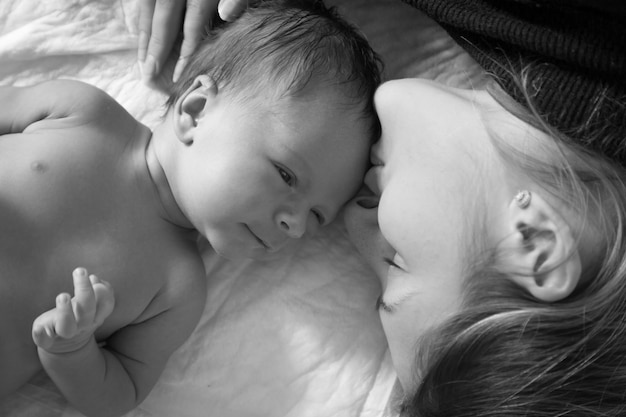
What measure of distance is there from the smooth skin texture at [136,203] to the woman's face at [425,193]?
8 cm

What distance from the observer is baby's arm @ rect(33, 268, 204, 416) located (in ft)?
2.99

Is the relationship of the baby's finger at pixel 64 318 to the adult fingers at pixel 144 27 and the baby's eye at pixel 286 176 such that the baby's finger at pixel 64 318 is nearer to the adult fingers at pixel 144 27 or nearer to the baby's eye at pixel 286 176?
the baby's eye at pixel 286 176

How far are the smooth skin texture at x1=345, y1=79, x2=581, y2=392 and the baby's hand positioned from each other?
1.42 feet

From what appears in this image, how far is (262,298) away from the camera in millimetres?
1263

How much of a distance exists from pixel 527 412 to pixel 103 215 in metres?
0.73

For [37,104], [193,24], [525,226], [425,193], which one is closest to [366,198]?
[425,193]

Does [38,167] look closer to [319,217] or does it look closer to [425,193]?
[319,217]

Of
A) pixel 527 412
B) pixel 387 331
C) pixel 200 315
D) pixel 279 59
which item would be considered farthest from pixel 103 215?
pixel 527 412

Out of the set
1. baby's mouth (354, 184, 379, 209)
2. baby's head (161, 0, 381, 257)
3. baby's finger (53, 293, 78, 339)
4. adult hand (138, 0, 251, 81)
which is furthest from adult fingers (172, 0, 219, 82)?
baby's finger (53, 293, 78, 339)

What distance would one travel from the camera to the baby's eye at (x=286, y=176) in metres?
1.08

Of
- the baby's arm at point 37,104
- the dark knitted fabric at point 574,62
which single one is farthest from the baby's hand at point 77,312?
the dark knitted fabric at point 574,62

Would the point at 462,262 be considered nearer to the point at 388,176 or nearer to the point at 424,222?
the point at 424,222

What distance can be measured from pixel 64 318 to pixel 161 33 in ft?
1.98

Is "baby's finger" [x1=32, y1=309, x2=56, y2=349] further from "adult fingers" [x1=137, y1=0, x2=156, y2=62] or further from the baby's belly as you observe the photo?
"adult fingers" [x1=137, y1=0, x2=156, y2=62]
